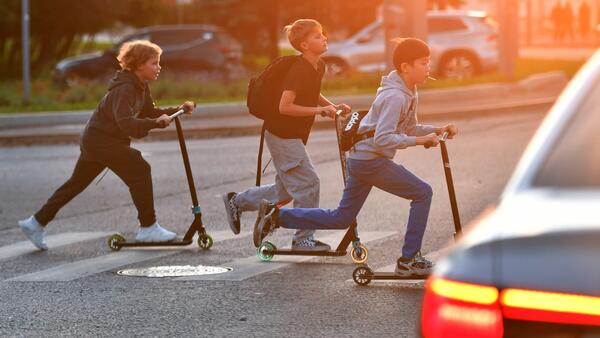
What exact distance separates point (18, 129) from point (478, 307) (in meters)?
20.9

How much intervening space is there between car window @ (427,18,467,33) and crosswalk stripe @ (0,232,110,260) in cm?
2180

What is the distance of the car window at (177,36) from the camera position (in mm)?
35094

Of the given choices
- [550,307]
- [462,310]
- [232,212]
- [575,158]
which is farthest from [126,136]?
[550,307]

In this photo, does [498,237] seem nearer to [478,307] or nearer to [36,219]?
[478,307]

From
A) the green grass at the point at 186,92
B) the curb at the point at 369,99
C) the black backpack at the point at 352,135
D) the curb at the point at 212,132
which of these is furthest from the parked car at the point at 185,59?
the black backpack at the point at 352,135

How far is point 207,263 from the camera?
31.8 ft

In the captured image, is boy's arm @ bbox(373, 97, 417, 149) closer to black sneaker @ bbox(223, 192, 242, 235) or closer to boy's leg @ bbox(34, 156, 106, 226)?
black sneaker @ bbox(223, 192, 242, 235)

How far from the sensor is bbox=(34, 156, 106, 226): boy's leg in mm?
10680

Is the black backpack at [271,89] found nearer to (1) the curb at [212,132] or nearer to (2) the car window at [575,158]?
(2) the car window at [575,158]

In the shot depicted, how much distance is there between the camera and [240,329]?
284 inches

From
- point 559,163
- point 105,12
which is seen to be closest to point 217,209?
point 559,163

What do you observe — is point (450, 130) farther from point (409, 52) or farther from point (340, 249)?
point (340, 249)

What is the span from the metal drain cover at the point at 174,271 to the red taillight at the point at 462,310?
651 cm

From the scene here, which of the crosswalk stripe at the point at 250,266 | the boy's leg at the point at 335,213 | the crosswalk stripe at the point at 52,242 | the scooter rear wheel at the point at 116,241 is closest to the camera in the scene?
the boy's leg at the point at 335,213
